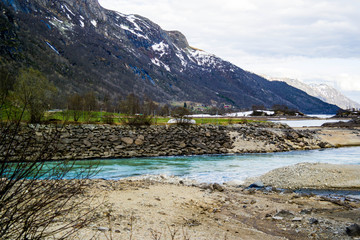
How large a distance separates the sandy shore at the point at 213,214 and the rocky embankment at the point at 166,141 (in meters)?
19.5

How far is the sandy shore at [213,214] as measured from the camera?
352 inches

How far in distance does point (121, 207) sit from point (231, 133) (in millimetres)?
36585

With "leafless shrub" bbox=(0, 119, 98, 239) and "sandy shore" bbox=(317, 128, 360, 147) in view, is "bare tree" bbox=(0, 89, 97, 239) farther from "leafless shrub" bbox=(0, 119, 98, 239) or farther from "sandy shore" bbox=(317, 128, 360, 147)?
"sandy shore" bbox=(317, 128, 360, 147)

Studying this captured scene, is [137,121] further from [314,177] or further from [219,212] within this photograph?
[219,212]

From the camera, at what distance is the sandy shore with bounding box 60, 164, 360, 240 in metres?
8.94

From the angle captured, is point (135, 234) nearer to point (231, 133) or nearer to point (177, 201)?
point (177, 201)

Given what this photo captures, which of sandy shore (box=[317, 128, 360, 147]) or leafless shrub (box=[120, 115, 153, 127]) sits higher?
leafless shrub (box=[120, 115, 153, 127])

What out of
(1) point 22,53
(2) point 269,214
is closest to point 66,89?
(1) point 22,53

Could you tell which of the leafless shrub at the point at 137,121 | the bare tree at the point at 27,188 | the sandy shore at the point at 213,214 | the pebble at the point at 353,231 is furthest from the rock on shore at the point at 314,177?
the leafless shrub at the point at 137,121

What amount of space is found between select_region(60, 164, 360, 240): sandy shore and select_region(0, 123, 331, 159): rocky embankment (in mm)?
19542

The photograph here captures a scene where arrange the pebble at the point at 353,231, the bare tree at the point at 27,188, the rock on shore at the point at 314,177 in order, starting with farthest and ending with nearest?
the rock on shore at the point at 314,177, the pebble at the point at 353,231, the bare tree at the point at 27,188

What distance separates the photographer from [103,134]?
3662 centimetres

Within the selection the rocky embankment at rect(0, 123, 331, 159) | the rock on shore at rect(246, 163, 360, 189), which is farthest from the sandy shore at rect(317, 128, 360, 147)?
the rock on shore at rect(246, 163, 360, 189)

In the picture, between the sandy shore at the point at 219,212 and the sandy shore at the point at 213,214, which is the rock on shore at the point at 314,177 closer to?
the sandy shore at the point at 219,212
